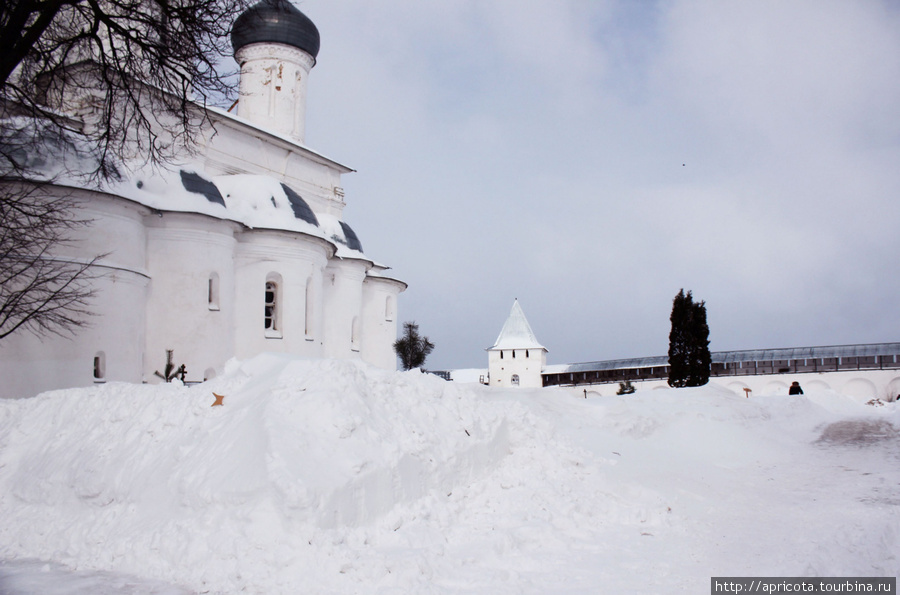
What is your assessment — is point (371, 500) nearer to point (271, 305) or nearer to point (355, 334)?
point (271, 305)

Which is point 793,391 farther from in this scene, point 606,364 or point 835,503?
point 606,364

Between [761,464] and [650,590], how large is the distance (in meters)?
6.45

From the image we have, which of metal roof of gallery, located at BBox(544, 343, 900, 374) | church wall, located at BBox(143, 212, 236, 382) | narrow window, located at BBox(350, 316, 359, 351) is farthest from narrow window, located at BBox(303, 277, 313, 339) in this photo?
metal roof of gallery, located at BBox(544, 343, 900, 374)

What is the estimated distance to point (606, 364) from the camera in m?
49.2

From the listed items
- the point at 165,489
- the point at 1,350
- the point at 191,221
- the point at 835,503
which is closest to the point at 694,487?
the point at 835,503

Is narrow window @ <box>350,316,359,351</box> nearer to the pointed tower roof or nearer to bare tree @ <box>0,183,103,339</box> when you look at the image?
bare tree @ <box>0,183,103,339</box>

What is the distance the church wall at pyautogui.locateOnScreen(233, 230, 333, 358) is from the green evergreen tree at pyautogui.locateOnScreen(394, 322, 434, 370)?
10063 millimetres

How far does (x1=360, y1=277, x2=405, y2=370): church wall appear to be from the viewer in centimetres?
2800

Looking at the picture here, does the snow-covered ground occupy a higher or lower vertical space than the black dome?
lower

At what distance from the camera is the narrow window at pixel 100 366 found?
626 inches

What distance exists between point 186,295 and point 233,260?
2372mm

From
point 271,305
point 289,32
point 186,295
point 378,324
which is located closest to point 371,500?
point 186,295

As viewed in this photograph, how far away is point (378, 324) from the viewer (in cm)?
2830

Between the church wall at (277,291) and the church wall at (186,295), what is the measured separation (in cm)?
137
